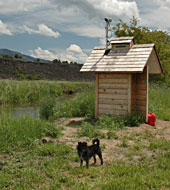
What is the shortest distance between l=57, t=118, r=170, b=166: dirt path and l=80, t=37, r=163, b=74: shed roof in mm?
2077

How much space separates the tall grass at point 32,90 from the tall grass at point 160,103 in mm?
3631

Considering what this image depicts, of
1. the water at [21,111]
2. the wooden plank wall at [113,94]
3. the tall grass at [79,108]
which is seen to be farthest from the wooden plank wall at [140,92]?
the water at [21,111]

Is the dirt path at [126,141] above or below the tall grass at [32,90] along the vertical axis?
below

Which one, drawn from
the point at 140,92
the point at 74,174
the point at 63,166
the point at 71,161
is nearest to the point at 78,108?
the point at 140,92

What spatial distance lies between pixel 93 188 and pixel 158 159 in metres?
1.89

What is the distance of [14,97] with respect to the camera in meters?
18.6

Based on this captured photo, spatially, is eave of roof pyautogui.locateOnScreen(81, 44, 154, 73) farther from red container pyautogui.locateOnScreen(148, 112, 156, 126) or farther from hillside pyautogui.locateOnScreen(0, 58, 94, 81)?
hillside pyautogui.locateOnScreen(0, 58, 94, 81)

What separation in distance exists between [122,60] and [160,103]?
16.3 ft

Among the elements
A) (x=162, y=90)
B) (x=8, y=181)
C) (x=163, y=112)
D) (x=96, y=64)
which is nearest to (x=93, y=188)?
(x=8, y=181)

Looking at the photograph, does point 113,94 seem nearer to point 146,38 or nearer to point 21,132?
point 21,132

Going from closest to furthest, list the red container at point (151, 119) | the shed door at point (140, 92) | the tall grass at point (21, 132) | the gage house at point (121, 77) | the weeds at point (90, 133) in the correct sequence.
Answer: the tall grass at point (21, 132) → the weeds at point (90, 133) → the gage house at point (121, 77) → the red container at point (151, 119) → the shed door at point (140, 92)

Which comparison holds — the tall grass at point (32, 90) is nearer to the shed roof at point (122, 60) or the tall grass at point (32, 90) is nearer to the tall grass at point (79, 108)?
the tall grass at point (79, 108)

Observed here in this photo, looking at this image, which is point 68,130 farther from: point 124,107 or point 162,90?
point 162,90

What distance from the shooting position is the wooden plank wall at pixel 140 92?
9781 mm
